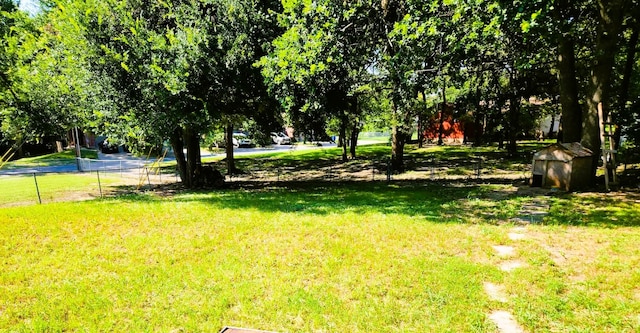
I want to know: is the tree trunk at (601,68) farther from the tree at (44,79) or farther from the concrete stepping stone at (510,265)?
the tree at (44,79)

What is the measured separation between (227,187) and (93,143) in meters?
32.4

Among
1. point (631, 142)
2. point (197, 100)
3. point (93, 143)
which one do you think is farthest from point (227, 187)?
point (93, 143)

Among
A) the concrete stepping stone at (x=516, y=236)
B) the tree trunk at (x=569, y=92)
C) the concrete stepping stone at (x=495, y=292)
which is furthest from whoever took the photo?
the tree trunk at (x=569, y=92)

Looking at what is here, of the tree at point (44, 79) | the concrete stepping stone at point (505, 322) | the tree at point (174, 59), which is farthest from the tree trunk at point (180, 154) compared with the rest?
the concrete stepping stone at point (505, 322)

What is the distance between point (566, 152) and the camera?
9.61m

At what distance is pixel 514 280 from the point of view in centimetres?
441

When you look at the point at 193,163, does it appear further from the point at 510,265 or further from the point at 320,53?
the point at 510,265

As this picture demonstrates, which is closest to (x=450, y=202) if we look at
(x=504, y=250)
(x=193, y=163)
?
(x=504, y=250)

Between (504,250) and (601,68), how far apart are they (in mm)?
7127

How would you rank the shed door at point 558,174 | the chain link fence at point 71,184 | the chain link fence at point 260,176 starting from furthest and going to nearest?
the chain link fence at point 260,176 → the chain link fence at point 71,184 → the shed door at point 558,174

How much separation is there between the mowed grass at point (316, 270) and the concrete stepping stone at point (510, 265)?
0.12 meters

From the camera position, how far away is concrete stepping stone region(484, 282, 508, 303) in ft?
13.2

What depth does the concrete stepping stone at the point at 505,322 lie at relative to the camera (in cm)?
347

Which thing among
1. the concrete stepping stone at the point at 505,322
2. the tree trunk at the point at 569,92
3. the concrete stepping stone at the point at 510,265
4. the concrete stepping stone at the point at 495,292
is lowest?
the concrete stepping stone at the point at 505,322
